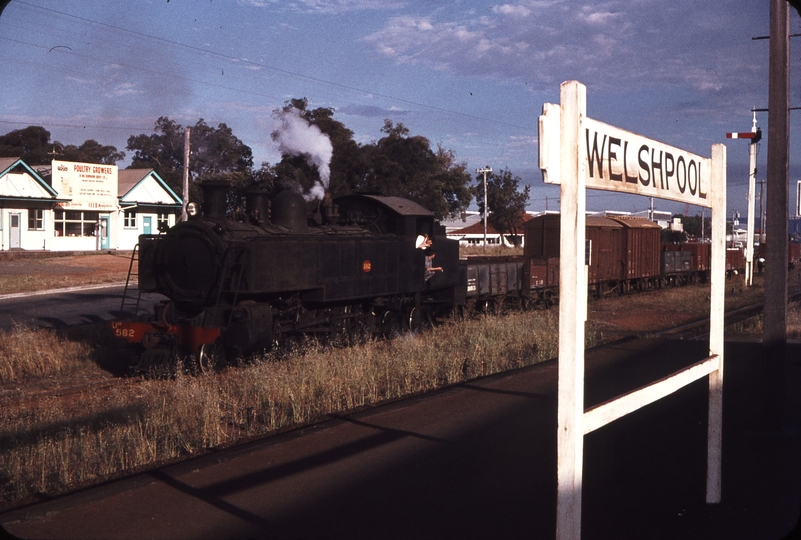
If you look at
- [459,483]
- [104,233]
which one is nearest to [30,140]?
[104,233]

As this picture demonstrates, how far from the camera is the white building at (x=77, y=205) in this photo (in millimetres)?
37594

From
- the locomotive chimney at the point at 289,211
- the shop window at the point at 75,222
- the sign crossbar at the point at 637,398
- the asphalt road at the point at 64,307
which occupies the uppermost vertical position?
the shop window at the point at 75,222

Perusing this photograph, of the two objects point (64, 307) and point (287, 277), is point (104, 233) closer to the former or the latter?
point (64, 307)

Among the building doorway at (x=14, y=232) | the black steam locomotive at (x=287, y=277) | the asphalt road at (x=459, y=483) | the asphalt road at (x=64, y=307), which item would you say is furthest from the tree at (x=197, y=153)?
the asphalt road at (x=459, y=483)

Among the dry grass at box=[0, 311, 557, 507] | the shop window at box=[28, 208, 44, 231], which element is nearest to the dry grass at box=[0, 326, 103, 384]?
the dry grass at box=[0, 311, 557, 507]

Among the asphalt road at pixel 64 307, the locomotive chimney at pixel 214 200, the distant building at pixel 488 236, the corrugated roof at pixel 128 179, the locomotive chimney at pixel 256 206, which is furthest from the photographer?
the distant building at pixel 488 236

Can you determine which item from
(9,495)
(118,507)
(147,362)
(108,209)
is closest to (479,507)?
(118,507)

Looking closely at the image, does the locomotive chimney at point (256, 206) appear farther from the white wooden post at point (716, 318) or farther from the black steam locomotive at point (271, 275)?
the white wooden post at point (716, 318)

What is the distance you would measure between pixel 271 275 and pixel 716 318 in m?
7.99

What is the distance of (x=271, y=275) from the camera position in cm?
1168

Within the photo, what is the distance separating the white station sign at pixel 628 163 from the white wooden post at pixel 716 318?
86mm

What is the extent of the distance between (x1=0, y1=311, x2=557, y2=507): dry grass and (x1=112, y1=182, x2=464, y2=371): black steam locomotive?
711 mm

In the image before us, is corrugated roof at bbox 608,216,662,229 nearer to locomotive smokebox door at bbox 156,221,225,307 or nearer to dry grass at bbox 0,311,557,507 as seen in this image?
dry grass at bbox 0,311,557,507

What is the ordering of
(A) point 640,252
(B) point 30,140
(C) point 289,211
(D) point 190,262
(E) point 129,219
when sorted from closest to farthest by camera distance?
(D) point 190,262 < (C) point 289,211 < (A) point 640,252 < (E) point 129,219 < (B) point 30,140
